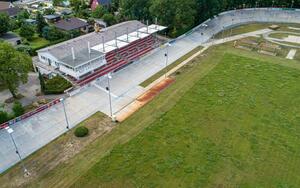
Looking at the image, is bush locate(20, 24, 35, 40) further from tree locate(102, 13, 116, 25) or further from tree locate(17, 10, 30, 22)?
tree locate(102, 13, 116, 25)

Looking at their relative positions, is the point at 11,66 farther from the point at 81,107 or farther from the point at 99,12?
the point at 99,12

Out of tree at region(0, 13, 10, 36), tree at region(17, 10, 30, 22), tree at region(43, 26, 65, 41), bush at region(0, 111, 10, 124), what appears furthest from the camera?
tree at region(17, 10, 30, 22)

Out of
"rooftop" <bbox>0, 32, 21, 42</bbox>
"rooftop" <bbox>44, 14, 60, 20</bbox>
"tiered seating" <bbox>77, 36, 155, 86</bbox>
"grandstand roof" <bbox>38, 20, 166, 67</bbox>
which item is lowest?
"tiered seating" <bbox>77, 36, 155, 86</bbox>

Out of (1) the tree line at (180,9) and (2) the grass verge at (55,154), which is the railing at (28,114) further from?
(1) the tree line at (180,9)

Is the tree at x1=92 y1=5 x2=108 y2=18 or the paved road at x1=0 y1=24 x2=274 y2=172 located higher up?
the tree at x1=92 y1=5 x2=108 y2=18

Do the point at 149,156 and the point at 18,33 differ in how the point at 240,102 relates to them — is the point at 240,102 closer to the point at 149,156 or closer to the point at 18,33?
the point at 149,156

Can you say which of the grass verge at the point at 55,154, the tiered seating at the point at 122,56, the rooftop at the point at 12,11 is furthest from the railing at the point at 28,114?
the rooftop at the point at 12,11

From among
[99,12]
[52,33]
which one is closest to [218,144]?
[52,33]

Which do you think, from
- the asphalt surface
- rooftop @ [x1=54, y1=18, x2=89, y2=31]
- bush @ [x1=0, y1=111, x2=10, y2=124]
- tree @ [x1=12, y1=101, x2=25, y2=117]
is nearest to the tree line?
the asphalt surface
